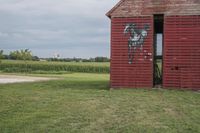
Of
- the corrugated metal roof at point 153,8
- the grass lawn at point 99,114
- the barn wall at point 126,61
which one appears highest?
the corrugated metal roof at point 153,8

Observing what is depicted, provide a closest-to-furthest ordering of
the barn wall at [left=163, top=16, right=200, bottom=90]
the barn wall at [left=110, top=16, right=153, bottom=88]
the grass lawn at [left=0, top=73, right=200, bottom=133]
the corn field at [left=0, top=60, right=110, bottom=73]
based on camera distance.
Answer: the grass lawn at [left=0, top=73, right=200, bottom=133]
the barn wall at [left=163, top=16, right=200, bottom=90]
the barn wall at [left=110, top=16, right=153, bottom=88]
the corn field at [left=0, top=60, right=110, bottom=73]

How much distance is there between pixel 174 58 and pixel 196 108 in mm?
8085

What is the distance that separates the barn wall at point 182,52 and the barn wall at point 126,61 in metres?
0.89

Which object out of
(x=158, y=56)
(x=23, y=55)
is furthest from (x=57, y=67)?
(x=158, y=56)

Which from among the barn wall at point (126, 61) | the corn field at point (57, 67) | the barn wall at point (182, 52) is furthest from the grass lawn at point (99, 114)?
the corn field at point (57, 67)

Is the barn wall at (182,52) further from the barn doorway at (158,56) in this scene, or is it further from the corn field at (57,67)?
the corn field at (57,67)

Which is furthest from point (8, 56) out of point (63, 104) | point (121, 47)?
point (63, 104)

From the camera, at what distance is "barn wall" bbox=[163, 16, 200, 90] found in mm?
22297

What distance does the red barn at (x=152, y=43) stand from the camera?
22375mm

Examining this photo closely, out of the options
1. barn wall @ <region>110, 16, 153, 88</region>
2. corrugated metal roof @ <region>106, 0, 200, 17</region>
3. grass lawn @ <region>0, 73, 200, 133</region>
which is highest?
corrugated metal roof @ <region>106, 0, 200, 17</region>

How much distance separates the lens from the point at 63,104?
15602mm

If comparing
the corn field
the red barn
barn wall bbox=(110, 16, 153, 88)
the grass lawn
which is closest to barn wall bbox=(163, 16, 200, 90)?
the red barn

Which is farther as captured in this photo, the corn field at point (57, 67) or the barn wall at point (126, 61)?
the corn field at point (57, 67)

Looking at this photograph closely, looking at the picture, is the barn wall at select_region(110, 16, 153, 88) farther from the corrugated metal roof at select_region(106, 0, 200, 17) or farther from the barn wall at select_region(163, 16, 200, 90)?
the barn wall at select_region(163, 16, 200, 90)
